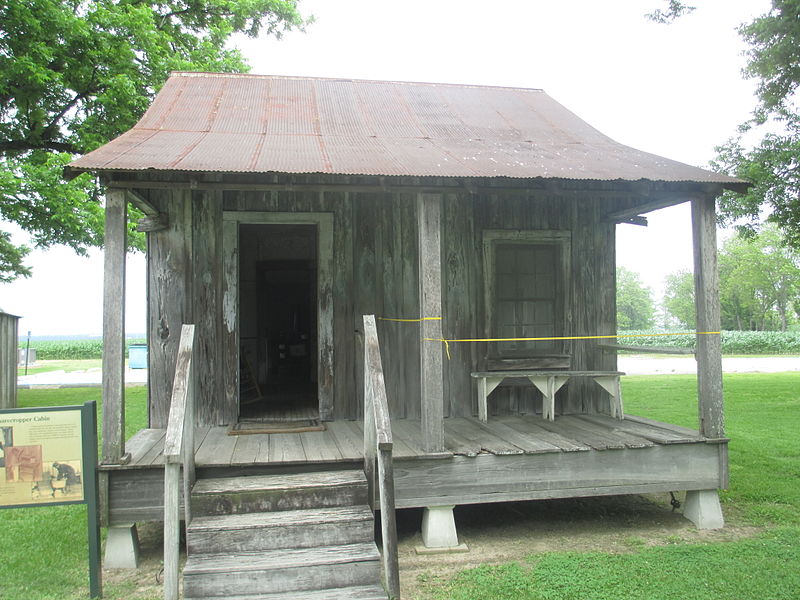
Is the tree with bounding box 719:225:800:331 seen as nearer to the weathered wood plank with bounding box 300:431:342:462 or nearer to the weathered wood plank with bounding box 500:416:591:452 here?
the weathered wood plank with bounding box 500:416:591:452

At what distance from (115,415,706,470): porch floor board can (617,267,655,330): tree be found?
81969 millimetres

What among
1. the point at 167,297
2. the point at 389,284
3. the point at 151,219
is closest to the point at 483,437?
the point at 389,284

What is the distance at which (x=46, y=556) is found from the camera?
5047mm

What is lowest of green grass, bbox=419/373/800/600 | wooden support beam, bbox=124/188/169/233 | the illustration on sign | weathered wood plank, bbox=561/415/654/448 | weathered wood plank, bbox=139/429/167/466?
green grass, bbox=419/373/800/600

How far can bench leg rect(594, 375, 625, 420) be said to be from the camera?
685 cm

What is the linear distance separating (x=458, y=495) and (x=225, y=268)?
3.21 m

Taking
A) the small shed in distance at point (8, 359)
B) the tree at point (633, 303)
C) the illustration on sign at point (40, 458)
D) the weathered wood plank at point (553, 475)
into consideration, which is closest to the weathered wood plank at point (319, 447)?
the weathered wood plank at point (553, 475)

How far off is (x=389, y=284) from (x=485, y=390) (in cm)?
150

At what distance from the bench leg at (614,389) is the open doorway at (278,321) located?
3.13 metres

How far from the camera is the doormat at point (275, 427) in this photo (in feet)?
20.2

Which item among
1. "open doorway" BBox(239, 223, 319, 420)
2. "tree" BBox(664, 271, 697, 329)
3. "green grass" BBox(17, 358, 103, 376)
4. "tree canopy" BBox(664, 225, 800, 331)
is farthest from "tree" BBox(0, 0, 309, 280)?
"tree" BBox(664, 271, 697, 329)

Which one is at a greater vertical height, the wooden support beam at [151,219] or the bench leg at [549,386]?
the wooden support beam at [151,219]

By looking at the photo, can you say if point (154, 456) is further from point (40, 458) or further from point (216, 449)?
point (40, 458)

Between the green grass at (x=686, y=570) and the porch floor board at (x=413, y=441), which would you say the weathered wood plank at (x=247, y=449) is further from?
the green grass at (x=686, y=570)
